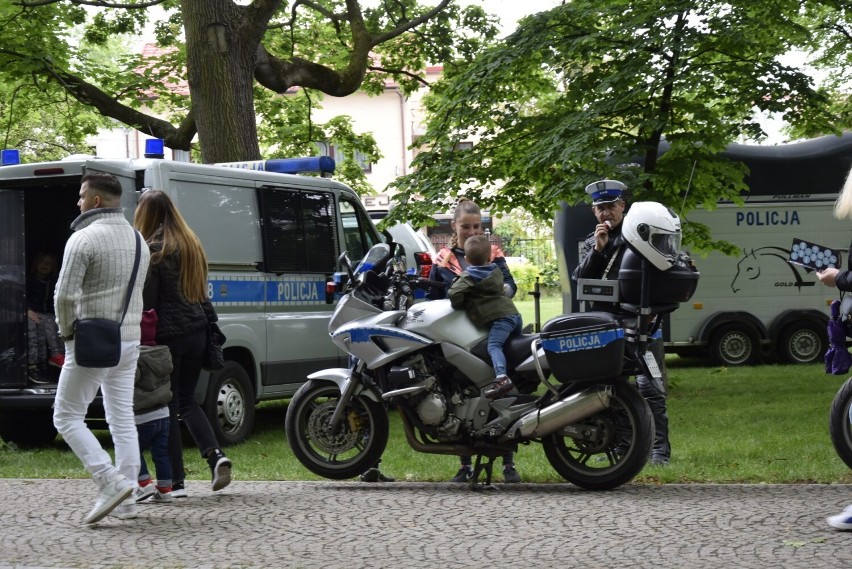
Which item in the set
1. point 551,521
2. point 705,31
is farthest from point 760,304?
point 551,521

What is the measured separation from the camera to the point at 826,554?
5.39 m

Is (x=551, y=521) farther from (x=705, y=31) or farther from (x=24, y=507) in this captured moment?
(x=705, y=31)

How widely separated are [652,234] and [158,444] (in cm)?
321

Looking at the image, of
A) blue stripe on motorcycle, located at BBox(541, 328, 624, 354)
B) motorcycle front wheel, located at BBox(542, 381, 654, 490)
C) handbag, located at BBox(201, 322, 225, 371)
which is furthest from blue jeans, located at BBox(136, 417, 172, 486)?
blue stripe on motorcycle, located at BBox(541, 328, 624, 354)

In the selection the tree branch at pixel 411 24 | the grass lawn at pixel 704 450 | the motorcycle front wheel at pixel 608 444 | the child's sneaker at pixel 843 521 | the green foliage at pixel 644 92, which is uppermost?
A: the tree branch at pixel 411 24

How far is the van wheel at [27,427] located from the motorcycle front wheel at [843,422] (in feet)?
25.0

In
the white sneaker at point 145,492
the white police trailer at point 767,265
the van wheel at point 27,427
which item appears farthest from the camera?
the white police trailer at point 767,265

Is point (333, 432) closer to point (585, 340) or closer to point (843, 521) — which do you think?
point (585, 340)

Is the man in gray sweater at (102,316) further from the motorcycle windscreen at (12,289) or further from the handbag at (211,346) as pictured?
the motorcycle windscreen at (12,289)

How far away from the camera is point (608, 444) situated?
23.9ft

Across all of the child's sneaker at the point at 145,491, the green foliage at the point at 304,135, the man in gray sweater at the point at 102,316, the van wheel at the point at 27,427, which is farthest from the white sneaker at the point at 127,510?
the green foliage at the point at 304,135

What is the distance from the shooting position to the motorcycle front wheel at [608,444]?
714 centimetres

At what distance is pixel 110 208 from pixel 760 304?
1359 centimetres

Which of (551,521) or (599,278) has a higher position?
(599,278)
